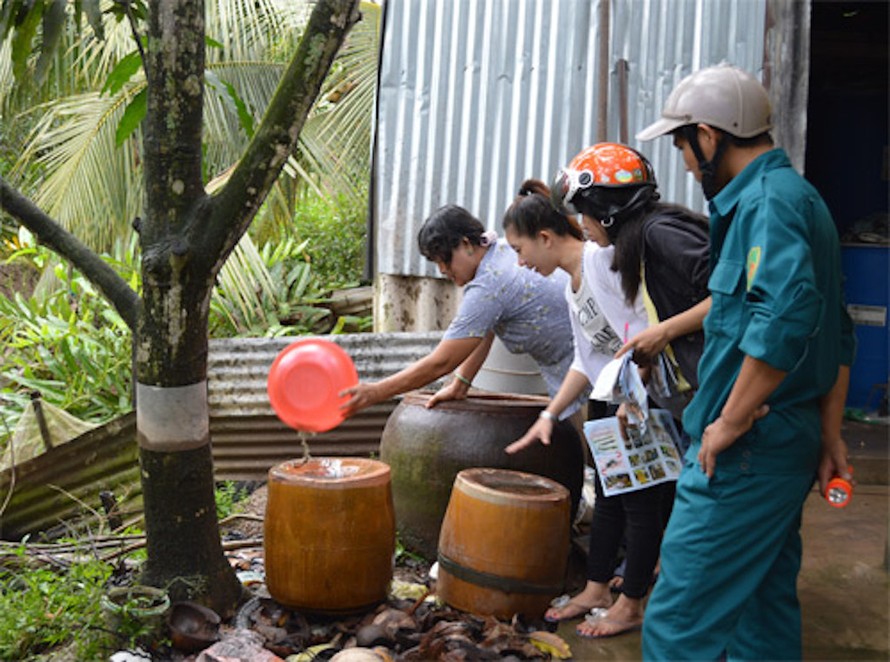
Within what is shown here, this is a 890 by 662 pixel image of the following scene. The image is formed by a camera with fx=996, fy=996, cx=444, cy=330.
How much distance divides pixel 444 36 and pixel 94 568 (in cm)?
435

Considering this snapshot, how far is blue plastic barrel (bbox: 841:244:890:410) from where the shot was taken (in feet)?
27.8

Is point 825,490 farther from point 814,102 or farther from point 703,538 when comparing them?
point 814,102

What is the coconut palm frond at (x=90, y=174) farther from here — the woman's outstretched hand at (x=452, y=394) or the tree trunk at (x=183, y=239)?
the tree trunk at (x=183, y=239)

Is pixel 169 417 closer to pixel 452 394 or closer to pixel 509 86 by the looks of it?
pixel 452 394

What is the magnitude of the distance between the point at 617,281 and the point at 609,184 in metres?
0.42

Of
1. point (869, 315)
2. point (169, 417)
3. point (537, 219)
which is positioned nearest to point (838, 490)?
point (537, 219)

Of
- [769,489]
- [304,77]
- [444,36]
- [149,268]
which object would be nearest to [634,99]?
[444,36]

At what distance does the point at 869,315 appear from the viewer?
856 cm

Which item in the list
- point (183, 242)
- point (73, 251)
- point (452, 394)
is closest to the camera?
point (183, 242)

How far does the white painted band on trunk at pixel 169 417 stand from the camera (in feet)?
13.5

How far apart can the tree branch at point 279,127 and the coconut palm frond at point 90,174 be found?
6.39 metres

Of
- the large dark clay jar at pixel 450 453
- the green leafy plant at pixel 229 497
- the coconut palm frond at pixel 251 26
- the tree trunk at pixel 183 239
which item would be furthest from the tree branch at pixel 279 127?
the coconut palm frond at pixel 251 26

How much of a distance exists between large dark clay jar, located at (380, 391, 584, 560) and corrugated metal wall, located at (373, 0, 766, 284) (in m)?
2.32

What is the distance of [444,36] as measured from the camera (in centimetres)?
701
